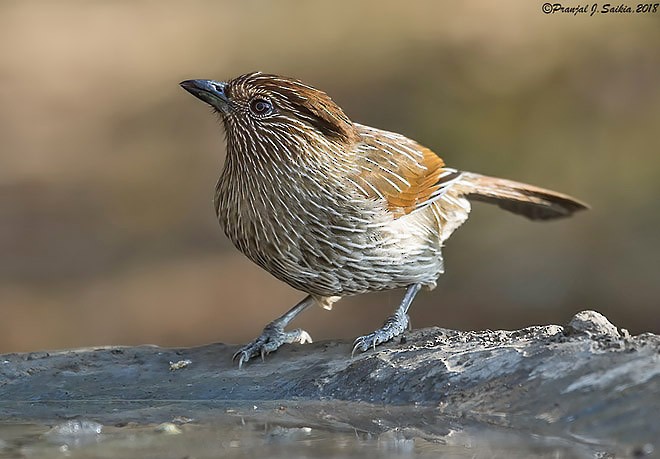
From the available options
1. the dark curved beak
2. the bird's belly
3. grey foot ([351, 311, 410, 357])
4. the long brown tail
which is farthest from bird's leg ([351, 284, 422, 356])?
the dark curved beak

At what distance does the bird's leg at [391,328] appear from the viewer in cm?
578

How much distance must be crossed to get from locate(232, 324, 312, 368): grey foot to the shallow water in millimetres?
569

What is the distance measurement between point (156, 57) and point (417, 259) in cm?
990

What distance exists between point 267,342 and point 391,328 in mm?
689

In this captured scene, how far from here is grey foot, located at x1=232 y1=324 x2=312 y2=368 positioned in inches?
236

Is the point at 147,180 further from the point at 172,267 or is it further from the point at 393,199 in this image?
the point at 393,199

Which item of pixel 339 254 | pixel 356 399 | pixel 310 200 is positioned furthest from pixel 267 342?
pixel 356 399

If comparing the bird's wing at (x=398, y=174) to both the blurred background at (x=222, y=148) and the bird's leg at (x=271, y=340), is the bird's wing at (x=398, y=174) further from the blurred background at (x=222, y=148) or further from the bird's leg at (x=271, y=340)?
the blurred background at (x=222, y=148)

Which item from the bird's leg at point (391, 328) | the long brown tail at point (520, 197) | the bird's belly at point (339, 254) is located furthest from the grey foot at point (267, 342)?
the long brown tail at point (520, 197)

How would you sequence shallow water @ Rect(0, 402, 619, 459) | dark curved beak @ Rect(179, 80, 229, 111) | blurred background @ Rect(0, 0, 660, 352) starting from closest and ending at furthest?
shallow water @ Rect(0, 402, 619, 459) → dark curved beak @ Rect(179, 80, 229, 111) → blurred background @ Rect(0, 0, 660, 352)

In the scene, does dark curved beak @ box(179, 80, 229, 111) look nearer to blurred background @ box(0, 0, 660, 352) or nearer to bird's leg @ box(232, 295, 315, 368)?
bird's leg @ box(232, 295, 315, 368)

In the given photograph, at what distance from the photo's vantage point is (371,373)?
→ 17.6 ft

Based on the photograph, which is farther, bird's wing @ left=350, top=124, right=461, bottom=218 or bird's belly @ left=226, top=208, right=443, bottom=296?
bird's wing @ left=350, top=124, right=461, bottom=218

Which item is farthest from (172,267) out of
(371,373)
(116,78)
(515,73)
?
(371,373)
